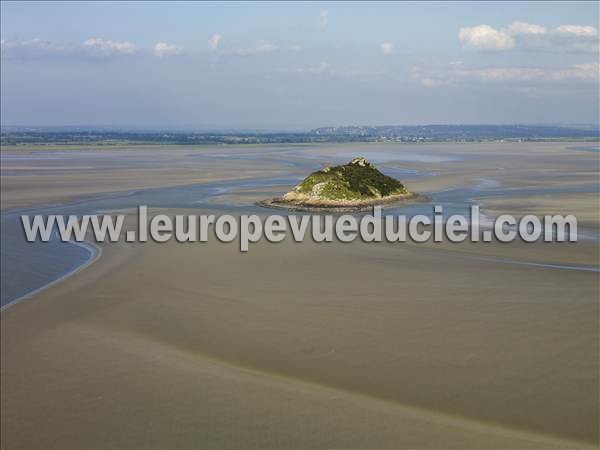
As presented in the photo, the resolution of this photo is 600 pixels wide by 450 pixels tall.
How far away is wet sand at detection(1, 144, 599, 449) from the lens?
7.57 m

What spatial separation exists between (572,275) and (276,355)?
8636mm

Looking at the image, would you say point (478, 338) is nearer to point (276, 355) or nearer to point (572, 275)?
point (276, 355)

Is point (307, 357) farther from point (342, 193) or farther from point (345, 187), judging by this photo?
point (345, 187)

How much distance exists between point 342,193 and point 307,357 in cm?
2018

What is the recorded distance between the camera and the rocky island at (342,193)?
28.9m

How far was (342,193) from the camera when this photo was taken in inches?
1164

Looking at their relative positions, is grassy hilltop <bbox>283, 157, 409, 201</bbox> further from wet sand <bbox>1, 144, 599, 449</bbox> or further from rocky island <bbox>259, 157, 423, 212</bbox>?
wet sand <bbox>1, 144, 599, 449</bbox>

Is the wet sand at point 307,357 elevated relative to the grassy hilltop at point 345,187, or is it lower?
lower

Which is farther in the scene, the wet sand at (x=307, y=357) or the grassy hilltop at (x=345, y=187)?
the grassy hilltop at (x=345, y=187)

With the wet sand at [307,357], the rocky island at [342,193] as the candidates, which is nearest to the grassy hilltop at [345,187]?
the rocky island at [342,193]

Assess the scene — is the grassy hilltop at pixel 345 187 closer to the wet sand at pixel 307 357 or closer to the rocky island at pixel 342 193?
the rocky island at pixel 342 193

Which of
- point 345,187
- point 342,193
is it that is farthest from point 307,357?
point 345,187

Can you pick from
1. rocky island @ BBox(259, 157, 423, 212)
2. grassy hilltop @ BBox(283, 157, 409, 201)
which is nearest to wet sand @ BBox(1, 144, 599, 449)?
rocky island @ BBox(259, 157, 423, 212)

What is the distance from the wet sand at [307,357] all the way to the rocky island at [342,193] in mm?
12655
